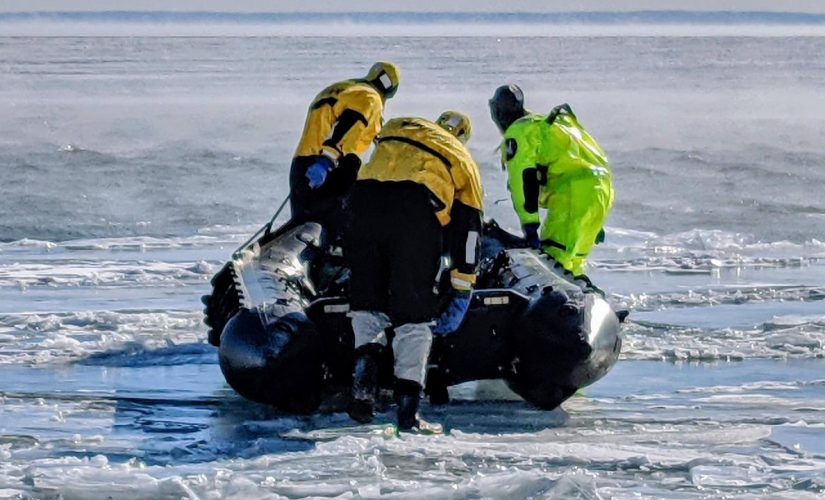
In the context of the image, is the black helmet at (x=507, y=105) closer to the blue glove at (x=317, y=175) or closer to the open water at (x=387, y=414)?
the open water at (x=387, y=414)

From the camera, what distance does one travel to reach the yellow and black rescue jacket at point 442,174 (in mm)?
5926

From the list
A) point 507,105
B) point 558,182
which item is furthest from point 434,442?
point 507,105

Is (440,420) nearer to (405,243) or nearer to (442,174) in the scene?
(405,243)

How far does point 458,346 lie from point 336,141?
156 centimetres

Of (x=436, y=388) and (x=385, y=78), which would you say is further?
(x=385, y=78)

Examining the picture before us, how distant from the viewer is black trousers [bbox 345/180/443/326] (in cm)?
591

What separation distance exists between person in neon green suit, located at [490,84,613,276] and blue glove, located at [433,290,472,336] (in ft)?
5.21

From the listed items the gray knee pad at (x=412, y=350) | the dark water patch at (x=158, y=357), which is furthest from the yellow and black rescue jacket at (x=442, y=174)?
the dark water patch at (x=158, y=357)

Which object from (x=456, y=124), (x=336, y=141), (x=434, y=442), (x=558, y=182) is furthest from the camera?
(x=558, y=182)

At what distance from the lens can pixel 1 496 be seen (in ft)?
16.5

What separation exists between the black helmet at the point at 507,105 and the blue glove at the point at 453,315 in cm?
218

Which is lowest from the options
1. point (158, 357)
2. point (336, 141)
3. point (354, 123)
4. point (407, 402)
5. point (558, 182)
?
point (407, 402)

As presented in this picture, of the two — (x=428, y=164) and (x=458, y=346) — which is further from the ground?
(x=428, y=164)

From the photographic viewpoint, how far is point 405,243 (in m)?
5.91
